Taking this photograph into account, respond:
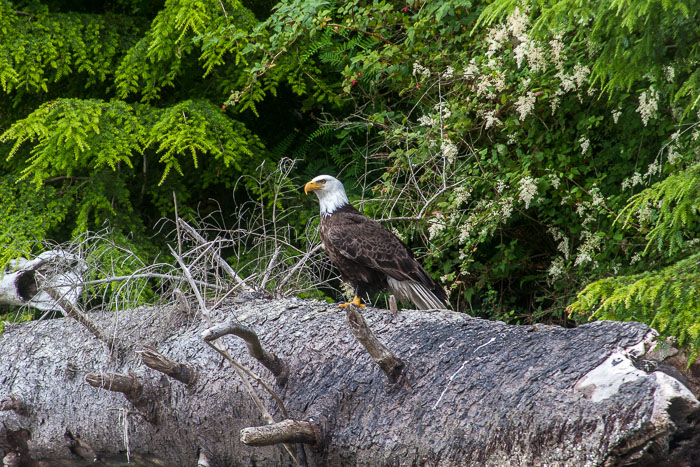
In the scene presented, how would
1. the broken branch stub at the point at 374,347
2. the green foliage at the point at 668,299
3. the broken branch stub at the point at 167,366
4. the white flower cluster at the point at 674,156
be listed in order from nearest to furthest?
the green foliage at the point at 668,299 < the broken branch stub at the point at 374,347 < the broken branch stub at the point at 167,366 < the white flower cluster at the point at 674,156

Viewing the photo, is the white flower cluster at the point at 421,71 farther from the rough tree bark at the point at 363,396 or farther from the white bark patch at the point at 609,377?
the white bark patch at the point at 609,377

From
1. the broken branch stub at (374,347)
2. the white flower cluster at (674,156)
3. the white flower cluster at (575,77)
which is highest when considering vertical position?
the white flower cluster at (575,77)

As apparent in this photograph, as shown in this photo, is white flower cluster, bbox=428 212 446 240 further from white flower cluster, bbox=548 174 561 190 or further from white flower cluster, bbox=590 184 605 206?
white flower cluster, bbox=590 184 605 206

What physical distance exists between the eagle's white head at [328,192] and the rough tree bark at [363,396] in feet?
2.67

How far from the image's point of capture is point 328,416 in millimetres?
2660

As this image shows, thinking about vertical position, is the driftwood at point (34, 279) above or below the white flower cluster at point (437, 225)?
below

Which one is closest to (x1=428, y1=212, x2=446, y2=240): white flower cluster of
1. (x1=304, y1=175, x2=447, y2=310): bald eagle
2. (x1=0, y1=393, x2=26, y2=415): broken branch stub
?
(x1=304, y1=175, x2=447, y2=310): bald eagle

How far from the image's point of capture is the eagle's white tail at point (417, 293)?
3805mm

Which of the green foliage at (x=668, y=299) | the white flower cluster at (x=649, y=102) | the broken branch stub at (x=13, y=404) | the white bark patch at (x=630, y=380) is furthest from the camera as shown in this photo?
the broken branch stub at (x=13, y=404)

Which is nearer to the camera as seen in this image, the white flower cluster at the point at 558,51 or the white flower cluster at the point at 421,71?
the white flower cluster at the point at 558,51

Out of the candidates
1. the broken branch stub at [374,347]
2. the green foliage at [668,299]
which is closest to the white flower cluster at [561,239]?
the green foliage at [668,299]

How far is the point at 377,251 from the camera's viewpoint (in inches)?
150

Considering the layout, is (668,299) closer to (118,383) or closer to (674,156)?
(674,156)

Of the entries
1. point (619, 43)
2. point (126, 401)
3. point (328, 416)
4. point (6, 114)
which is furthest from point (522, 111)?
point (6, 114)
